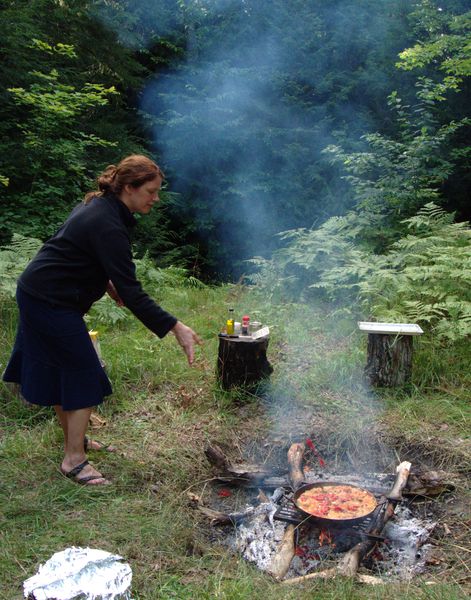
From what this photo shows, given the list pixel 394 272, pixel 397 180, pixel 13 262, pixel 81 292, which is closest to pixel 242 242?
pixel 397 180

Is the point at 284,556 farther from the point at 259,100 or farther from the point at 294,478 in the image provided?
the point at 259,100

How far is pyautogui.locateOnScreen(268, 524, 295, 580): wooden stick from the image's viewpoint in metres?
2.76

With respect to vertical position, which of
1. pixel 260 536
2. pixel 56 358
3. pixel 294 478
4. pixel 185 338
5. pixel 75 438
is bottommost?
pixel 260 536

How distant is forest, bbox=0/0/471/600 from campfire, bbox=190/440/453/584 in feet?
0.40

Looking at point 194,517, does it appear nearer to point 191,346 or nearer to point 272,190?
point 191,346

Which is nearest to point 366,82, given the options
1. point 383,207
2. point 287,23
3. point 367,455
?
point 287,23

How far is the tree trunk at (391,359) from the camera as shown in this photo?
14.8 ft

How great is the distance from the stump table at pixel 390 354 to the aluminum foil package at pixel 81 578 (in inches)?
107

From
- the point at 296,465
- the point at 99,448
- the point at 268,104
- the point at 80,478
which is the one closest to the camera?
the point at 80,478

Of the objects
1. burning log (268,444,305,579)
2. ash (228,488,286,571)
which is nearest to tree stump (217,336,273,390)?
burning log (268,444,305,579)

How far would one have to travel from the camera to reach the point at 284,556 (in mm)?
2861

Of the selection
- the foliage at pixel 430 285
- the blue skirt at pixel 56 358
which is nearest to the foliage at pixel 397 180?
the foliage at pixel 430 285

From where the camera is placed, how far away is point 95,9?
9727 millimetres

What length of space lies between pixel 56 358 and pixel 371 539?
6.81 feet
